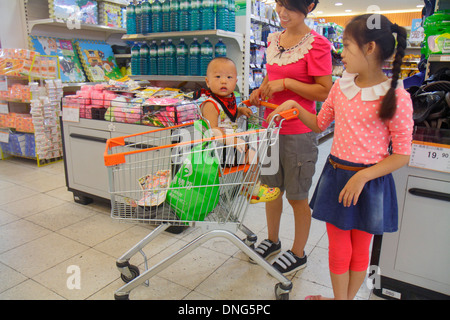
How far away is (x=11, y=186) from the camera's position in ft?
12.2

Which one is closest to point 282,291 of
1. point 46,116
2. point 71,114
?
point 71,114

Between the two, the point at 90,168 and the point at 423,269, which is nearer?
the point at 423,269

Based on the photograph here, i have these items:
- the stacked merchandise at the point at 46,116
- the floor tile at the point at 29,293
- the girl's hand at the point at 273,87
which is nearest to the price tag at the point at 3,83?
the stacked merchandise at the point at 46,116

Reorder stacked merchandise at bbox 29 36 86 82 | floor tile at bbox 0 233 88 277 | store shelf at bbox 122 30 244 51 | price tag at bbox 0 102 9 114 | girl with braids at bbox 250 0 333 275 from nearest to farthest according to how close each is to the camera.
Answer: girl with braids at bbox 250 0 333 275 → floor tile at bbox 0 233 88 277 → store shelf at bbox 122 30 244 51 → price tag at bbox 0 102 9 114 → stacked merchandise at bbox 29 36 86 82

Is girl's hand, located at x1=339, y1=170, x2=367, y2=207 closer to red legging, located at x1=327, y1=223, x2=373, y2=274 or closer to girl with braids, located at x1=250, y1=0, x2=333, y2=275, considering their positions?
red legging, located at x1=327, y1=223, x2=373, y2=274

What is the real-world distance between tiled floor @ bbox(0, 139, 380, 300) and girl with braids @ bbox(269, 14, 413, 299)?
0.58 metres

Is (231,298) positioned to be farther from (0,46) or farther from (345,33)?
(0,46)

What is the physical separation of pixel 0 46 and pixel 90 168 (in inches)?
113

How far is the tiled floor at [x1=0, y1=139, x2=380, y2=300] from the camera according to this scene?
1.99 meters

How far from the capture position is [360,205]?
146 cm

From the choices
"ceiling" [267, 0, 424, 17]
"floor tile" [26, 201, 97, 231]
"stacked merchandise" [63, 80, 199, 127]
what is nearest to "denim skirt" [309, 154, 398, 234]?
"stacked merchandise" [63, 80, 199, 127]

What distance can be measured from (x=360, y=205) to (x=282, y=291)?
670 millimetres

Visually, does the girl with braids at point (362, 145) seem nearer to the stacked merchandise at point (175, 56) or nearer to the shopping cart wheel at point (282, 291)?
the shopping cart wheel at point (282, 291)
